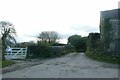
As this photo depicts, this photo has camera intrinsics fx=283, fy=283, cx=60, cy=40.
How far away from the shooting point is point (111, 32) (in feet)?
111

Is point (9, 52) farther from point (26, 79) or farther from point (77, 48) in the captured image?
point (77, 48)

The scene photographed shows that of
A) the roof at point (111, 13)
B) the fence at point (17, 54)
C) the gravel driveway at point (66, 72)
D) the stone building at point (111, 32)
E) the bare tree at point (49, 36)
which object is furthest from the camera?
the bare tree at point (49, 36)

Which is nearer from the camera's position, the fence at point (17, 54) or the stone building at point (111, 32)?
the stone building at point (111, 32)

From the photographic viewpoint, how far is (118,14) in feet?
107

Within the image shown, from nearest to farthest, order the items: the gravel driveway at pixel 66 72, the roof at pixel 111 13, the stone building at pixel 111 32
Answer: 1. the gravel driveway at pixel 66 72
2. the stone building at pixel 111 32
3. the roof at pixel 111 13

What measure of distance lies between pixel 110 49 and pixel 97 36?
51.6ft

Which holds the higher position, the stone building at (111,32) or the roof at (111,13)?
the roof at (111,13)

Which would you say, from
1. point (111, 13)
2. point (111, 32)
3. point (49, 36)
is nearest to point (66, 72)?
point (111, 32)

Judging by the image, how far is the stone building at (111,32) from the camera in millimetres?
32281

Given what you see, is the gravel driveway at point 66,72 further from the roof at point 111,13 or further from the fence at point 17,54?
the fence at point 17,54

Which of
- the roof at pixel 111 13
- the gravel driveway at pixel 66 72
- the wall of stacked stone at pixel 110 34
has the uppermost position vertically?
the roof at pixel 111 13

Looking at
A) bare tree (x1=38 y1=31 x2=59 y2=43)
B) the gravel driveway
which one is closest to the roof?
the gravel driveway

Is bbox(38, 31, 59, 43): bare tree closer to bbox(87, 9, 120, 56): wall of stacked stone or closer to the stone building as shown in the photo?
bbox(87, 9, 120, 56): wall of stacked stone

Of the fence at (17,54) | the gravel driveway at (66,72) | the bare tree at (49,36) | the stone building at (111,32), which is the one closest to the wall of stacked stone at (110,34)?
the stone building at (111,32)
